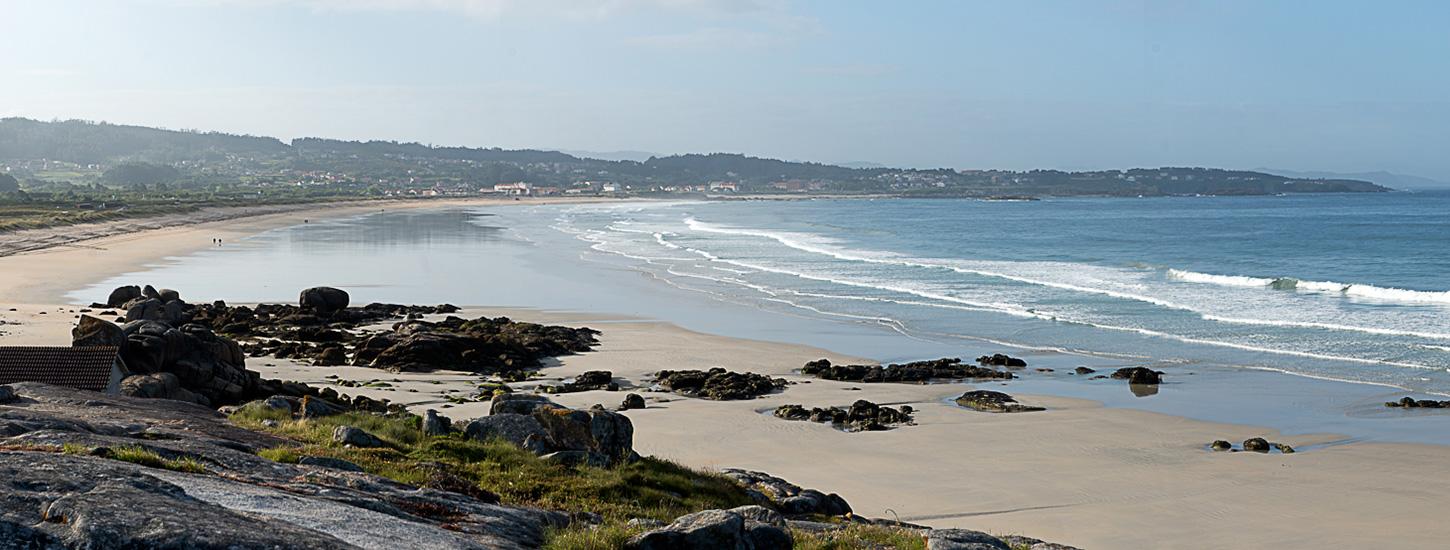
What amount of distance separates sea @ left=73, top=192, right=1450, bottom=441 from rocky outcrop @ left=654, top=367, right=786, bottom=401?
17.4 feet

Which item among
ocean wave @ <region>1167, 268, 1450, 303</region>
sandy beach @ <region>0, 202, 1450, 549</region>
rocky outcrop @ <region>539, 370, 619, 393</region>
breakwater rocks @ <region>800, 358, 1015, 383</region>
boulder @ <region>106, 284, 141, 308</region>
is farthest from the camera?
ocean wave @ <region>1167, 268, 1450, 303</region>

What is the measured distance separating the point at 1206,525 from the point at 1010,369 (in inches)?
459

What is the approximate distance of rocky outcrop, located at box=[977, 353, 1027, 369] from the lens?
83.5ft

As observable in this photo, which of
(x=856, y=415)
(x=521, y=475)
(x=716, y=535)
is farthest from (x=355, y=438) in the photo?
(x=856, y=415)

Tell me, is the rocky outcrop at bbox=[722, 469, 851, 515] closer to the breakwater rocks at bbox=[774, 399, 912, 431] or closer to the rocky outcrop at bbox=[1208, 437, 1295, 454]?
the breakwater rocks at bbox=[774, 399, 912, 431]

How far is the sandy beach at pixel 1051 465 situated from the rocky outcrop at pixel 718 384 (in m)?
0.46

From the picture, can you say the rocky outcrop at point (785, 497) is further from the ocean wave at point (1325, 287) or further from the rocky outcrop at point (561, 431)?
the ocean wave at point (1325, 287)

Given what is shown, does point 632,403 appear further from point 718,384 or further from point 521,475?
point 521,475

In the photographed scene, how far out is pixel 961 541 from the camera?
846cm

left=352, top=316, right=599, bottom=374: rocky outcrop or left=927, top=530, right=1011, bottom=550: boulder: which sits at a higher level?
left=927, top=530, right=1011, bottom=550: boulder

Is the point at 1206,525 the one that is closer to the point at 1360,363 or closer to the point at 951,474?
the point at 951,474

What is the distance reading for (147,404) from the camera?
12.9 metres

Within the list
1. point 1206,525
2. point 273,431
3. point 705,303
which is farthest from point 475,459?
point 705,303

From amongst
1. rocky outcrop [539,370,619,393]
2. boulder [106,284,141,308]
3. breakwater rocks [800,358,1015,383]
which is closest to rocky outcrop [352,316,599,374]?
rocky outcrop [539,370,619,393]
